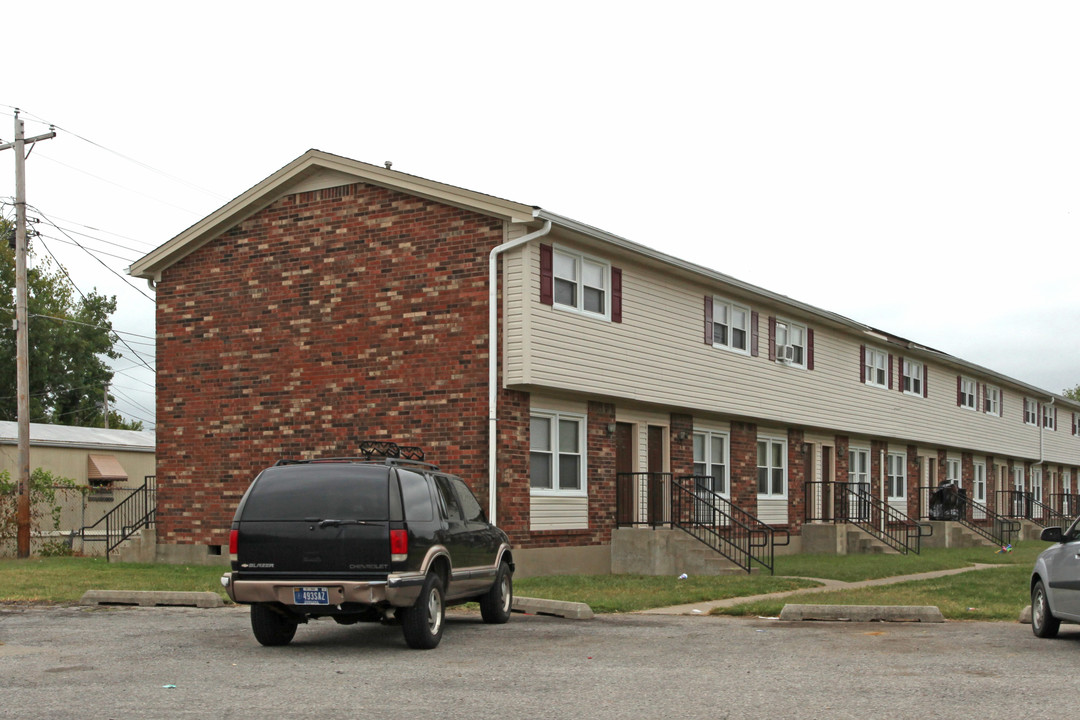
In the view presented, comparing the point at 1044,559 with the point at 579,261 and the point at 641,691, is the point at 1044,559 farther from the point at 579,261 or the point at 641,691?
the point at 579,261

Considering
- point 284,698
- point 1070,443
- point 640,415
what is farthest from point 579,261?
point 1070,443

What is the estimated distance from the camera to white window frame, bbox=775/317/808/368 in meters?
29.3

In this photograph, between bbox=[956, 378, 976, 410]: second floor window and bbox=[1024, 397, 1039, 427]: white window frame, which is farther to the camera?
bbox=[1024, 397, 1039, 427]: white window frame

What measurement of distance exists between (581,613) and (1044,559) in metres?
5.26

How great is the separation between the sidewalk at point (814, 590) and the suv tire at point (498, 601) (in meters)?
2.19

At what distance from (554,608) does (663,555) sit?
7.61m

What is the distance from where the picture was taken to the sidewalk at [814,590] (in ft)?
51.1

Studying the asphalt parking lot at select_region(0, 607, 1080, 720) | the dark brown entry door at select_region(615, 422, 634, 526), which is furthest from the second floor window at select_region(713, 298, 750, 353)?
the asphalt parking lot at select_region(0, 607, 1080, 720)

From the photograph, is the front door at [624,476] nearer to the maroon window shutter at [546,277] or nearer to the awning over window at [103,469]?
the maroon window shutter at [546,277]

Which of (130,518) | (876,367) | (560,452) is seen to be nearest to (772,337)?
(876,367)

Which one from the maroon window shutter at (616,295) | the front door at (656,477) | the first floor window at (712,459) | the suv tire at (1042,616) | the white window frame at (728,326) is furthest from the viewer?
the white window frame at (728,326)

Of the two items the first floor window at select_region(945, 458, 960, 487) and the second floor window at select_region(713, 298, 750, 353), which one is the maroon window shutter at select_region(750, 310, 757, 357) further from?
the first floor window at select_region(945, 458, 960, 487)

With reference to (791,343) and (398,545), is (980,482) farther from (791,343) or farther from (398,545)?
(398,545)

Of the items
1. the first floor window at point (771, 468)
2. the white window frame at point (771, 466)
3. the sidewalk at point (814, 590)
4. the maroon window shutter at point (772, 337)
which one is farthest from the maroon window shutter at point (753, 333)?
the sidewalk at point (814, 590)
